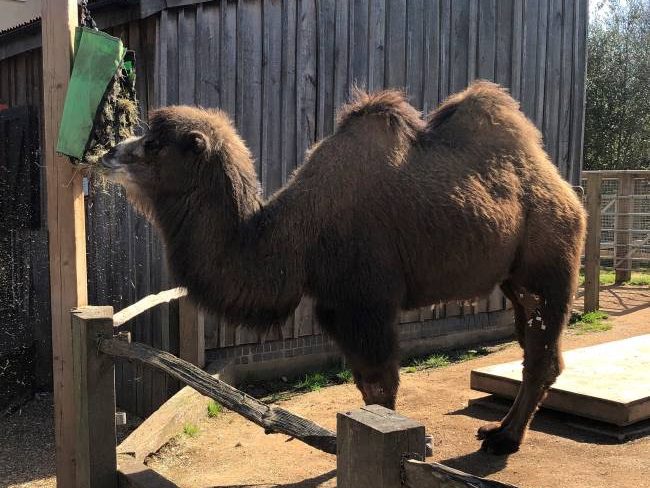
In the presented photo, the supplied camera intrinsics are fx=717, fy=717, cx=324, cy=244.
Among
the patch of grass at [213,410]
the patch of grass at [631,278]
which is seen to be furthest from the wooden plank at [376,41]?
the patch of grass at [631,278]

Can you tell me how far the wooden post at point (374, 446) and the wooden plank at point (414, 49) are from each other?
6.63 meters

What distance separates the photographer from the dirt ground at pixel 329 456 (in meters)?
4.68

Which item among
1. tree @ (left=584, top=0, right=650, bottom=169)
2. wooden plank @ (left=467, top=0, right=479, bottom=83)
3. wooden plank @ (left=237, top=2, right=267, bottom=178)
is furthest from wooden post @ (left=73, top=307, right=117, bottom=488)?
tree @ (left=584, top=0, right=650, bottom=169)

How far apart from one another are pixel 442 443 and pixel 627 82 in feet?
62.6

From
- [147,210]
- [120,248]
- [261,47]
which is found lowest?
[120,248]

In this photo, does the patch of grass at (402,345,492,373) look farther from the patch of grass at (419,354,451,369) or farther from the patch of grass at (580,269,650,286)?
the patch of grass at (580,269,650,286)

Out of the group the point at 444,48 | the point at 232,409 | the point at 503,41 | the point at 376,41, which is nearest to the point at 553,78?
the point at 503,41

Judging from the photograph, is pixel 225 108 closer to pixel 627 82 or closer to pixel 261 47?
pixel 261 47

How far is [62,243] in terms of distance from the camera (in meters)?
4.11

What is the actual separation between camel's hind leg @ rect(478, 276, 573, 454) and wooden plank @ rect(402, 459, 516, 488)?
10.6 ft

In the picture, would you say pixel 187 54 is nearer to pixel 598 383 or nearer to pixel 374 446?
pixel 598 383

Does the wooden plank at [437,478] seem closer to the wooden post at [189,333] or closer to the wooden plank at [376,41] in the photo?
the wooden post at [189,333]

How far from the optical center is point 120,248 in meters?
7.00

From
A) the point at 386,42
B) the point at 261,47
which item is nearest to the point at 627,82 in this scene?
the point at 386,42
